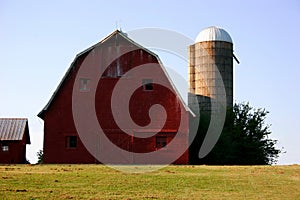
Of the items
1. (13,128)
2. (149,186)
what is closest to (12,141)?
(13,128)

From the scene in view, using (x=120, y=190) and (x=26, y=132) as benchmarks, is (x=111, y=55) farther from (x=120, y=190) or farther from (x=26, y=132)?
(x=120, y=190)

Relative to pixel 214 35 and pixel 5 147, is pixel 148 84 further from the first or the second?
pixel 214 35

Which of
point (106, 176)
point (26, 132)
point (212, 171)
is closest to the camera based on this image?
point (106, 176)

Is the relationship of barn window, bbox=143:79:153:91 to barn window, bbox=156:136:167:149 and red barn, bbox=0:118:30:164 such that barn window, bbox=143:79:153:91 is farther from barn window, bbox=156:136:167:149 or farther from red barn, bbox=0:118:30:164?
red barn, bbox=0:118:30:164

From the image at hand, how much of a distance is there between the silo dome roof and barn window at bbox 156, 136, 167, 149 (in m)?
16.2

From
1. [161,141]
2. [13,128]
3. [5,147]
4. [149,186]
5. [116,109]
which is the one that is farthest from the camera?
[13,128]

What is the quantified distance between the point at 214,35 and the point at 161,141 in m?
16.8

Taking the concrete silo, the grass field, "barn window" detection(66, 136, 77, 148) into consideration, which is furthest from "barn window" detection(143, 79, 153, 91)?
the grass field

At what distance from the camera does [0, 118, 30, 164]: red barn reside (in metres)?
40.7

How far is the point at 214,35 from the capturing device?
51.1 metres

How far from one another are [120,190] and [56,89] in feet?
61.2

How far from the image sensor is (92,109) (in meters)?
37.5

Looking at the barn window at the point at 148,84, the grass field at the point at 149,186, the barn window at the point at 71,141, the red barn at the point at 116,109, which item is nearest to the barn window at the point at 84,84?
the red barn at the point at 116,109

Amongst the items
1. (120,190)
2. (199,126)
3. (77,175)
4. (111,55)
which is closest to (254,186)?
(120,190)
